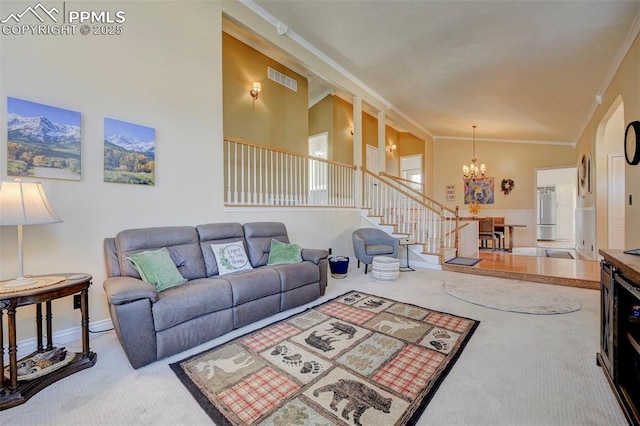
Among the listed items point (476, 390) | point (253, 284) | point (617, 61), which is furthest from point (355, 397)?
point (617, 61)

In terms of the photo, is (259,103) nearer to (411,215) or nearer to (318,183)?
(318,183)

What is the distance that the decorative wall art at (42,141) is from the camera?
82.3 inches

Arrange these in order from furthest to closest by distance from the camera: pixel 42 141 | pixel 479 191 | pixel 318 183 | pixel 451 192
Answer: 1. pixel 451 192
2. pixel 479 191
3. pixel 318 183
4. pixel 42 141

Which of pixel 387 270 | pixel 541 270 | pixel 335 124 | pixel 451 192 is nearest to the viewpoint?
pixel 387 270

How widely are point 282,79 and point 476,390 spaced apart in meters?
5.80

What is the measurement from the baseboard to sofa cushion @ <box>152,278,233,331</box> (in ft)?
2.78

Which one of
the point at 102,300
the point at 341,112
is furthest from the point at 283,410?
the point at 341,112

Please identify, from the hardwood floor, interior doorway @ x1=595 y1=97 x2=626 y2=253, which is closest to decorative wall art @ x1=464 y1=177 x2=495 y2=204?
interior doorway @ x1=595 y1=97 x2=626 y2=253

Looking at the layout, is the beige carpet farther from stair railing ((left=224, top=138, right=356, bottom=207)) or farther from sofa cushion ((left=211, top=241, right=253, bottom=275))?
stair railing ((left=224, top=138, right=356, bottom=207))

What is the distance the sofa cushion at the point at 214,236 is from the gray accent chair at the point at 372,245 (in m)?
2.08

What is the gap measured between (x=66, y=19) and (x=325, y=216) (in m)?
3.88

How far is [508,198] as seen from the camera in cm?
830

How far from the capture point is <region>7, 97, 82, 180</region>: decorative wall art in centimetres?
209

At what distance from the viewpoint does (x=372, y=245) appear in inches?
197
